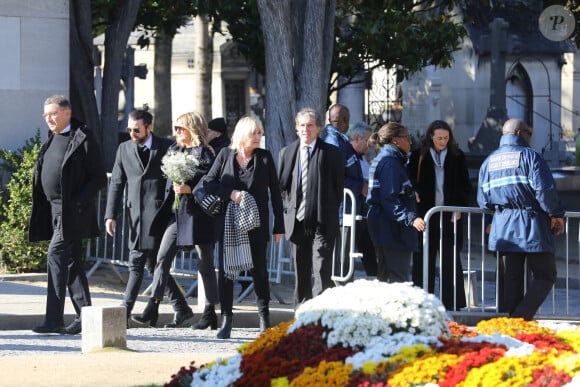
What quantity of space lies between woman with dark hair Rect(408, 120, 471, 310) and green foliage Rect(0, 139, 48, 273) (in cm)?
412

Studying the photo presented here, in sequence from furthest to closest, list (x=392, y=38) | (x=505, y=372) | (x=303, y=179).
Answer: (x=392, y=38)
(x=303, y=179)
(x=505, y=372)

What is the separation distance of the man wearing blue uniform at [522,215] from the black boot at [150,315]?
2.85 meters

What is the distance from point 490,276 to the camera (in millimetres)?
15648

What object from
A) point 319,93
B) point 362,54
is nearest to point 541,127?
point 362,54

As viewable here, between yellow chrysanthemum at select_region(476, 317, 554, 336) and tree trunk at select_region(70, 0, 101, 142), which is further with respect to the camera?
tree trunk at select_region(70, 0, 101, 142)

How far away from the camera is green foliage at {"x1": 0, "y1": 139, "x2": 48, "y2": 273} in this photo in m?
14.0

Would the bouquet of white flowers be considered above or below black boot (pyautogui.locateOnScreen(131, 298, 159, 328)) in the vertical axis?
above

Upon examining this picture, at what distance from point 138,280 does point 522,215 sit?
3194mm

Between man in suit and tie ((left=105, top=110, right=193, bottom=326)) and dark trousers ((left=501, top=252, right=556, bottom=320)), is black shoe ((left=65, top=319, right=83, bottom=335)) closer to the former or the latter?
man in suit and tie ((left=105, top=110, right=193, bottom=326))

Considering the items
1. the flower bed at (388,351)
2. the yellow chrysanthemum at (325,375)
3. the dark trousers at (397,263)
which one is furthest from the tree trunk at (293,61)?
the yellow chrysanthemum at (325,375)

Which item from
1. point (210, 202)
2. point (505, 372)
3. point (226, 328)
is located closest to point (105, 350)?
point (226, 328)

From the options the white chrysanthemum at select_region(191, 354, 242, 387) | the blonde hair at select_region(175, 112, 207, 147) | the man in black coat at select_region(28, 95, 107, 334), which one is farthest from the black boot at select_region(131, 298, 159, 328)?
the white chrysanthemum at select_region(191, 354, 242, 387)

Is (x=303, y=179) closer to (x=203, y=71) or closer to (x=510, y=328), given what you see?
(x=510, y=328)

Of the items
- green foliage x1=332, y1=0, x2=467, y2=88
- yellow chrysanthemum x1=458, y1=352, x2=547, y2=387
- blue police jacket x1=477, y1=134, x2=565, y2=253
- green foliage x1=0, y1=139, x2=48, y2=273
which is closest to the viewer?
yellow chrysanthemum x1=458, y1=352, x2=547, y2=387
